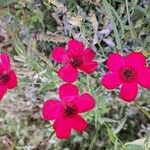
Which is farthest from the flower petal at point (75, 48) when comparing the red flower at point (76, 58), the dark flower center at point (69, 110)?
the dark flower center at point (69, 110)

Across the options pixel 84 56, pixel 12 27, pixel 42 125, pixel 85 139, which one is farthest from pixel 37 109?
pixel 84 56

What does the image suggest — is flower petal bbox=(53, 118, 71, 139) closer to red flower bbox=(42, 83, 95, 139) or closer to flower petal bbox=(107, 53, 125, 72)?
red flower bbox=(42, 83, 95, 139)

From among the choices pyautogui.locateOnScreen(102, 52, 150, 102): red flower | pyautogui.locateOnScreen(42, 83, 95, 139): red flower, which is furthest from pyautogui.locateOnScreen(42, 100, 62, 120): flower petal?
pyautogui.locateOnScreen(102, 52, 150, 102): red flower

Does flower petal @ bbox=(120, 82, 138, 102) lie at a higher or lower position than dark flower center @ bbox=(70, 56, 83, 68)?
lower

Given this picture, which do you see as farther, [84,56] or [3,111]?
[3,111]

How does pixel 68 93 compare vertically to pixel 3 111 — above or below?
above

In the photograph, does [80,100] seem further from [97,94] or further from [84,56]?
[97,94]

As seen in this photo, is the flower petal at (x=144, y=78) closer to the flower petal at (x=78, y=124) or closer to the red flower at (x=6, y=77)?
the flower petal at (x=78, y=124)
